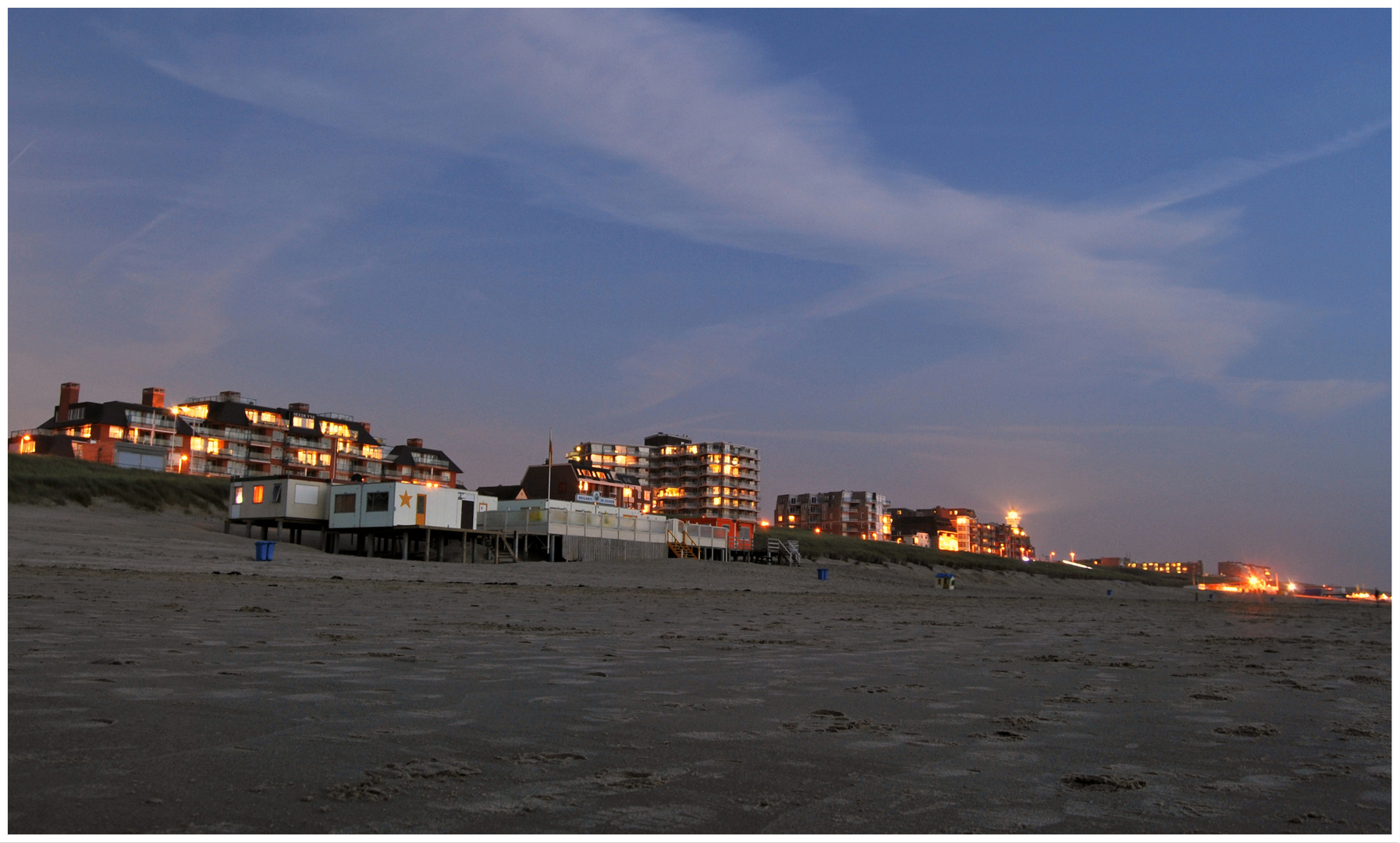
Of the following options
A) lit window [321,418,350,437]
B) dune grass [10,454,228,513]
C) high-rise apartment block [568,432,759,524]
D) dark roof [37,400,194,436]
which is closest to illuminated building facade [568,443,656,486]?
high-rise apartment block [568,432,759,524]

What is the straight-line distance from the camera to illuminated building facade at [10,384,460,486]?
12169 cm

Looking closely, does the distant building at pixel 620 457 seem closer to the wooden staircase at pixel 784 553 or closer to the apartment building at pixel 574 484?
the apartment building at pixel 574 484

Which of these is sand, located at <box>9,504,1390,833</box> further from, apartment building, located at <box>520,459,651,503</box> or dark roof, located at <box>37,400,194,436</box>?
dark roof, located at <box>37,400,194,436</box>

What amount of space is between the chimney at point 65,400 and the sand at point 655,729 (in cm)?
13374

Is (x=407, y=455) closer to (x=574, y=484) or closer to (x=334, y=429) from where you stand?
(x=334, y=429)

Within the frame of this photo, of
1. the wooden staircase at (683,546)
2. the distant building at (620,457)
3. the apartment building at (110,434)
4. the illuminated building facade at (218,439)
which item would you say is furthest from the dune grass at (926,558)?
the distant building at (620,457)

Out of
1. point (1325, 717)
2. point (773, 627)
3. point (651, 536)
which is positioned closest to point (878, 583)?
point (651, 536)

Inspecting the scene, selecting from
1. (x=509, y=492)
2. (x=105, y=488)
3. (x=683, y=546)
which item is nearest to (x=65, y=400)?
(x=509, y=492)

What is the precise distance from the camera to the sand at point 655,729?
13.9ft

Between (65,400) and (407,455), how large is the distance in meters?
43.6

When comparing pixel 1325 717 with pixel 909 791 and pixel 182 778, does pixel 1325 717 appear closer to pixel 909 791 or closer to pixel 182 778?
pixel 909 791

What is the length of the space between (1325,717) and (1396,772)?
2.46 m

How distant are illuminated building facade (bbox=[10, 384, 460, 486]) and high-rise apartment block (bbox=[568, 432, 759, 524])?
47.4 metres

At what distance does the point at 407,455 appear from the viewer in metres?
155
